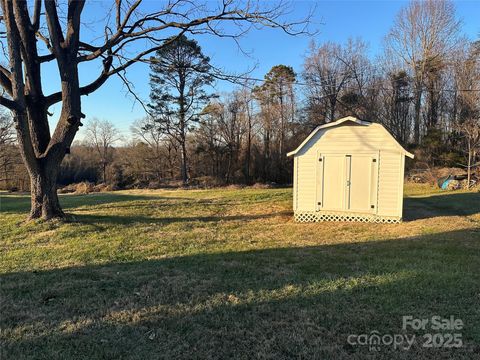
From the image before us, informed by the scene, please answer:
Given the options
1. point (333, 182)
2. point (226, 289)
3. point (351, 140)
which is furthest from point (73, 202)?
point (226, 289)

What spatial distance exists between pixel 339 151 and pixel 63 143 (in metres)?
7.45

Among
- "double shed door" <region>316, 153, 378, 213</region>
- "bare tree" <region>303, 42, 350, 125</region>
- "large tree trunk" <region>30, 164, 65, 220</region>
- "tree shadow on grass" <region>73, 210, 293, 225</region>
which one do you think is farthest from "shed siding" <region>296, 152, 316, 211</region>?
"bare tree" <region>303, 42, 350, 125</region>

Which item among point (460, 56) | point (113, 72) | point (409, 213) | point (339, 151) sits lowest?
point (409, 213)

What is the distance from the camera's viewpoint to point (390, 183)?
930 centimetres

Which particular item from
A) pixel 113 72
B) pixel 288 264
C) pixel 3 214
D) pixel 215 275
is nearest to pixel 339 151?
pixel 288 264

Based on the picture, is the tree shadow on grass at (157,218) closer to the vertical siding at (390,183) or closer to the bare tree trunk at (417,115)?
the vertical siding at (390,183)

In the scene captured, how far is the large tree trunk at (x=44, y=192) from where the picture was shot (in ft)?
28.0

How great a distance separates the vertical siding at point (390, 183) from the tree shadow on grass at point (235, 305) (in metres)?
3.64

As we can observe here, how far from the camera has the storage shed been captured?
928cm

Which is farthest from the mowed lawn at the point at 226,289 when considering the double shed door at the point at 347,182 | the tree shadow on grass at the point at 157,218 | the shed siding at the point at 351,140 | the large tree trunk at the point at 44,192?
the shed siding at the point at 351,140

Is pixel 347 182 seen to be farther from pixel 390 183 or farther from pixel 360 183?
pixel 390 183

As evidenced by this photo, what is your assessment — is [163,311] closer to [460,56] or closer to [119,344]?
[119,344]

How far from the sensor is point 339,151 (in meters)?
9.62

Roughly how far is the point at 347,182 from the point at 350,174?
24cm
